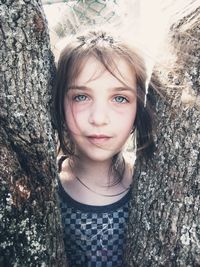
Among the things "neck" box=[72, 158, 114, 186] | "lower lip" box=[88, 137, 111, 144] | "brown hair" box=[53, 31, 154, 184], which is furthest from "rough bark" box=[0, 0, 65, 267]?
"neck" box=[72, 158, 114, 186]

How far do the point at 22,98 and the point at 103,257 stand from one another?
90 centimetres

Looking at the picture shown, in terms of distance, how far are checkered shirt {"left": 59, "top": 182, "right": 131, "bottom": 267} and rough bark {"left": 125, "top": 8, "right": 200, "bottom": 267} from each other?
263 mm

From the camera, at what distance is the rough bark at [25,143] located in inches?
54.2

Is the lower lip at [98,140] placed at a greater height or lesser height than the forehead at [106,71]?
lesser

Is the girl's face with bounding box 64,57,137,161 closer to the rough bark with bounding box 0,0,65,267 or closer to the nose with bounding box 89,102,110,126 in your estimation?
the nose with bounding box 89,102,110,126

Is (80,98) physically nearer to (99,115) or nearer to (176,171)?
(99,115)

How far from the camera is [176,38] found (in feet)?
5.32

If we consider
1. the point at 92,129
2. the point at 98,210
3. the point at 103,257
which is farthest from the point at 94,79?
the point at 103,257

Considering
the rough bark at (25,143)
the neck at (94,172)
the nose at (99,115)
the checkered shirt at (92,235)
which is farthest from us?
the neck at (94,172)

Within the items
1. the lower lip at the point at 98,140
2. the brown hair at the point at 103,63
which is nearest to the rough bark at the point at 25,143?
the brown hair at the point at 103,63

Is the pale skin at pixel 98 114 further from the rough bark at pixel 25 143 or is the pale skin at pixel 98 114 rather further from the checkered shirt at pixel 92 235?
the rough bark at pixel 25 143

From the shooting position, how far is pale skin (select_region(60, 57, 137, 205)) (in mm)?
1794

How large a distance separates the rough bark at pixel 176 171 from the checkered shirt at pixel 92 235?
263 mm

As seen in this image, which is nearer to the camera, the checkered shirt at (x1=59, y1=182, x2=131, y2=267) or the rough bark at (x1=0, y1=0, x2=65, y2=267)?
the rough bark at (x1=0, y1=0, x2=65, y2=267)
